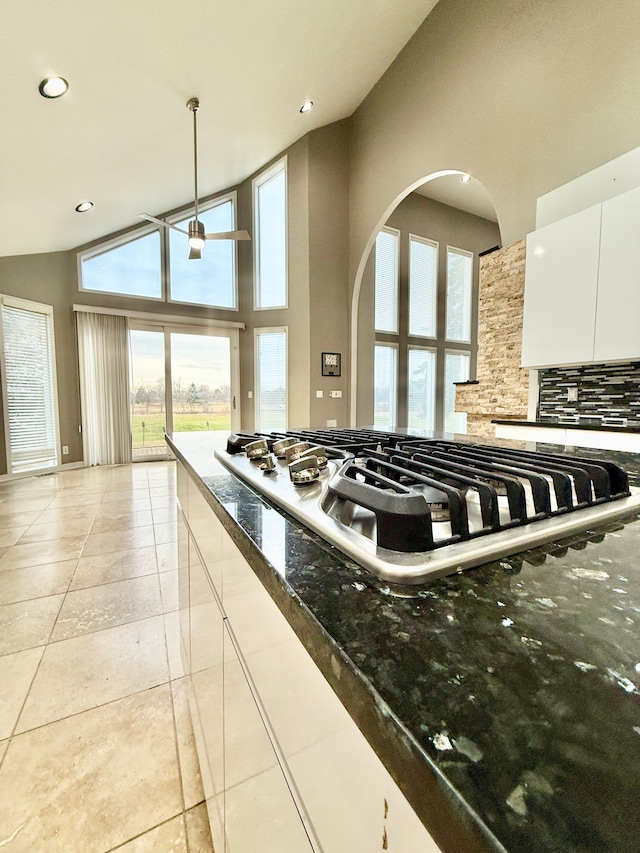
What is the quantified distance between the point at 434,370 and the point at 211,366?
3747 mm

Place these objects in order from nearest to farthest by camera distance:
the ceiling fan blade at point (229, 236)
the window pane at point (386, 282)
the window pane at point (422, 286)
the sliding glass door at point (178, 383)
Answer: the ceiling fan blade at point (229, 236), the sliding glass door at point (178, 383), the window pane at point (386, 282), the window pane at point (422, 286)

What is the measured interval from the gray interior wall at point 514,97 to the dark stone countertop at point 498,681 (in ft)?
9.67

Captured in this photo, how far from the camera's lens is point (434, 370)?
6.52m

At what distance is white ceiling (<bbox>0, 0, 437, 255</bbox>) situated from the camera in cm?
233

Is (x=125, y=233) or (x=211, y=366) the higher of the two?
(x=125, y=233)

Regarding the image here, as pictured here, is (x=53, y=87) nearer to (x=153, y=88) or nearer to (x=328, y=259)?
(x=153, y=88)

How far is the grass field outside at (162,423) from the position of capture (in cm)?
535

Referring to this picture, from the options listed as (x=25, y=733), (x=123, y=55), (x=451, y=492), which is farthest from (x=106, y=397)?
(x=451, y=492)

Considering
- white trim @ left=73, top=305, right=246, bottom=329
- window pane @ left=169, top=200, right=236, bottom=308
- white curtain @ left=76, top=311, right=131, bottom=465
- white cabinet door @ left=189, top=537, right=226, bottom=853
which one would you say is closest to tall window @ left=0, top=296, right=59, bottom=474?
white curtain @ left=76, top=311, right=131, bottom=465

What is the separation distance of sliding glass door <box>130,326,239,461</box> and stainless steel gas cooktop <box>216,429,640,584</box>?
17.0 feet

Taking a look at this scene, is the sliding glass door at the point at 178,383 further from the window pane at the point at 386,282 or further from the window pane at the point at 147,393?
the window pane at the point at 386,282

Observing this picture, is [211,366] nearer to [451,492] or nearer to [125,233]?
[125,233]

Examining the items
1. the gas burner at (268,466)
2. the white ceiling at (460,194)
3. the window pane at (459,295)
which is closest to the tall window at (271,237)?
the white ceiling at (460,194)

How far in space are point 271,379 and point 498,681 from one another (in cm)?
531
